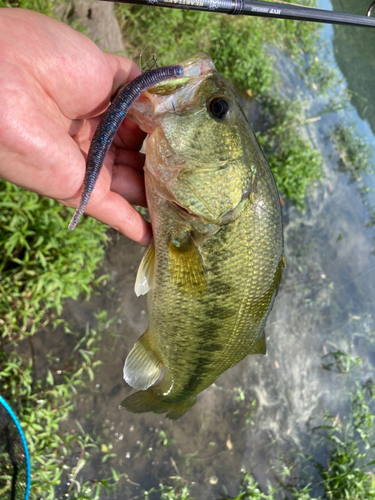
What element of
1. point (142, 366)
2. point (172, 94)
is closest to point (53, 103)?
point (172, 94)

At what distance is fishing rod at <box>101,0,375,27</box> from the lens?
5.01ft

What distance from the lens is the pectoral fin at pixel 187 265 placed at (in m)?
1.90

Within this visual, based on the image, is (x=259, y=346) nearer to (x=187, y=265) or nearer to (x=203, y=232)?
(x=187, y=265)

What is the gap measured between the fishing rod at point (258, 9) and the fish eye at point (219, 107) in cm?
43

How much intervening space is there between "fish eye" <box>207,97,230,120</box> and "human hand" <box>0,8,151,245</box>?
2.13ft

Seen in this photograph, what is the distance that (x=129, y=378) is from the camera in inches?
87.7

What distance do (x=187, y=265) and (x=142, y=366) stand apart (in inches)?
33.2

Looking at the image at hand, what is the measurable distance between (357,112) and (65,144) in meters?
6.44

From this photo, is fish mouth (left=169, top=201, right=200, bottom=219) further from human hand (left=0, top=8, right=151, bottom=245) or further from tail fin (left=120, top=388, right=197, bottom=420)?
tail fin (left=120, top=388, right=197, bottom=420)

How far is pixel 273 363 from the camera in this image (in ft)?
14.2

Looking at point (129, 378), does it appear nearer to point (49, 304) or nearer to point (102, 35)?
point (49, 304)

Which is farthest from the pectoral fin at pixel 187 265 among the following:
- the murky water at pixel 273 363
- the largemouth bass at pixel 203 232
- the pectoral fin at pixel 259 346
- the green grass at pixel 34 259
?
the murky water at pixel 273 363

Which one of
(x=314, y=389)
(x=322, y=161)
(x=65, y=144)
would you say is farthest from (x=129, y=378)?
(x=322, y=161)

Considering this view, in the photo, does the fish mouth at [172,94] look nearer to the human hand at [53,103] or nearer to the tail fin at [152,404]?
the human hand at [53,103]
